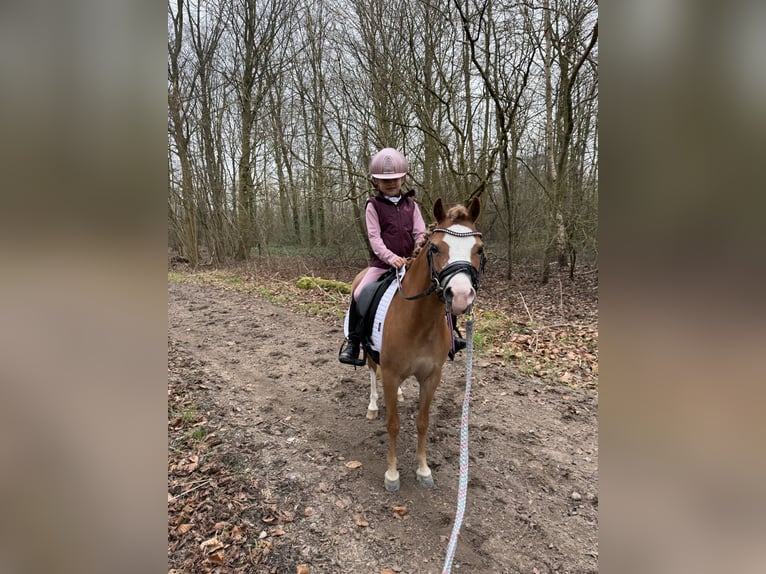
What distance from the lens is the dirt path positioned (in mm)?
2689

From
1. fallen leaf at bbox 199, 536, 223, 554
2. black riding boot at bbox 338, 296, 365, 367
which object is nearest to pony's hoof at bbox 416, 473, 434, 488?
black riding boot at bbox 338, 296, 365, 367

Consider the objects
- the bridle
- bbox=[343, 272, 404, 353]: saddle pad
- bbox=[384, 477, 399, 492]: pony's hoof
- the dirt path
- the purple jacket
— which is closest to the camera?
Answer: the bridle

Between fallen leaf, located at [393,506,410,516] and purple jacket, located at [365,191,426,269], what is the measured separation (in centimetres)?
221

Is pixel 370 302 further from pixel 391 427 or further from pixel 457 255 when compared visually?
pixel 457 255

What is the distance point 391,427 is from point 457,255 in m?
1.80

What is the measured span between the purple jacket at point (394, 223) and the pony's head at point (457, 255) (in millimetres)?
1151

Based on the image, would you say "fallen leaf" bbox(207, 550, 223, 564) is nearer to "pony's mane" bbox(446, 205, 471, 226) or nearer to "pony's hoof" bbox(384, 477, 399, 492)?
"pony's hoof" bbox(384, 477, 399, 492)

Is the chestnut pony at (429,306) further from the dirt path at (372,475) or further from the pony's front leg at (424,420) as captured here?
the dirt path at (372,475)

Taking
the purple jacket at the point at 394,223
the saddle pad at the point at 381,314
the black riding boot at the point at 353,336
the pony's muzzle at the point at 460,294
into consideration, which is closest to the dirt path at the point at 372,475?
the black riding boot at the point at 353,336
